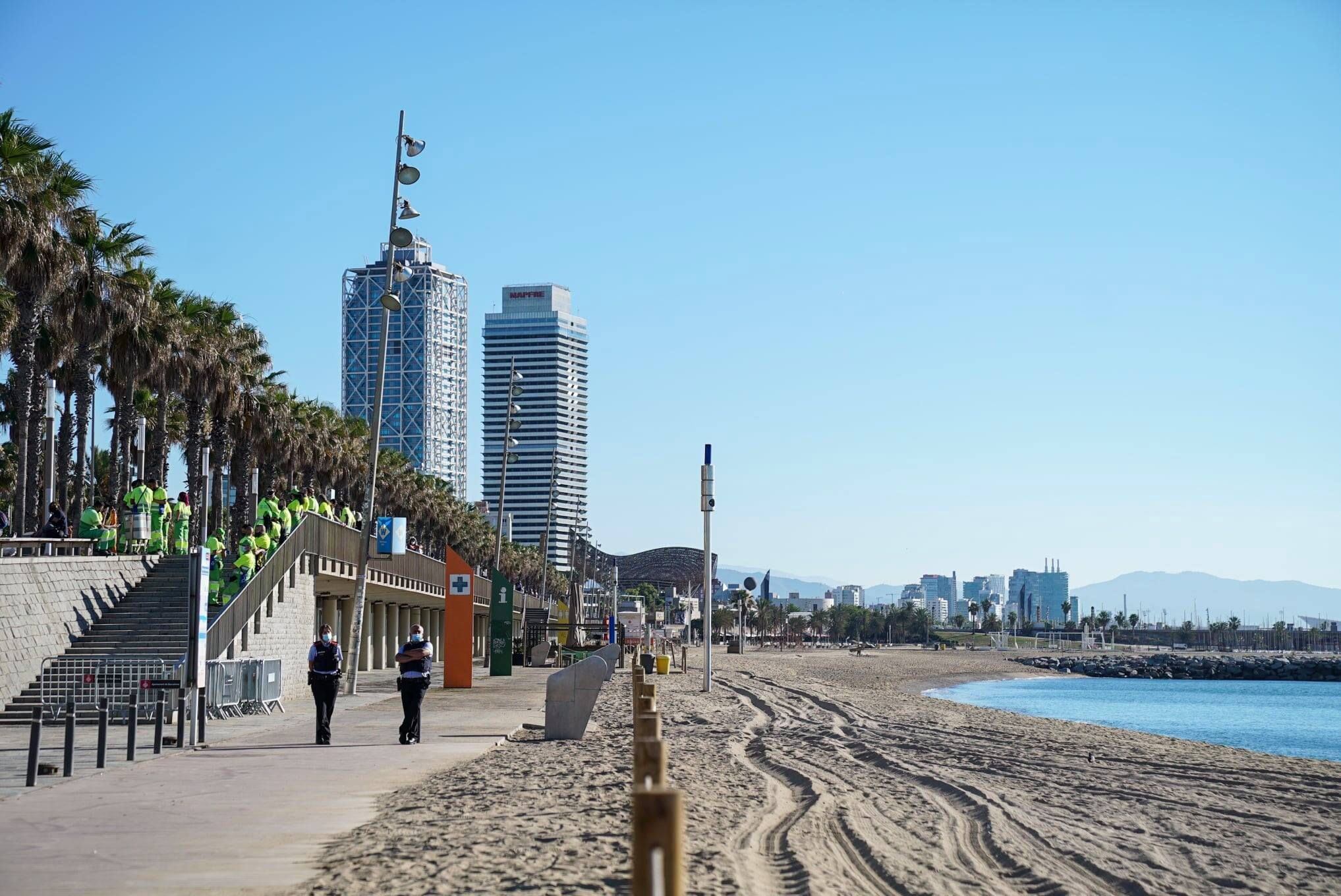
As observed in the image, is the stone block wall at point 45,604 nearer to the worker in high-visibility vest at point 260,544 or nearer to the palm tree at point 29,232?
the worker in high-visibility vest at point 260,544

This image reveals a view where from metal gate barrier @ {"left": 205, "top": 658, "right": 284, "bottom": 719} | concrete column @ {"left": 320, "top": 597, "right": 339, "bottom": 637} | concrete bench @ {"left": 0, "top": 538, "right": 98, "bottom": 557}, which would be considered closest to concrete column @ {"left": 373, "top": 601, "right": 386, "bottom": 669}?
concrete column @ {"left": 320, "top": 597, "right": 339, "bottom": 637}

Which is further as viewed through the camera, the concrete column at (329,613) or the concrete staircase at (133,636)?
the concrete column at (329,613)

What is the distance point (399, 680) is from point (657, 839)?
41.2 ft

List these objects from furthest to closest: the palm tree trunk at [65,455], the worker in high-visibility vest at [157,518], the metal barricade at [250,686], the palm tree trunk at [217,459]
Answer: the palm tree trunk at [217,459], the palm tree trunk at [65,455], the worker in high-visibility vest at [157,518], the metal barricade at [250,686]

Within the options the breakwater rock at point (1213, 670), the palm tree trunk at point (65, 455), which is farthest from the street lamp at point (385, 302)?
the breakwater rock at point (1213, 670)

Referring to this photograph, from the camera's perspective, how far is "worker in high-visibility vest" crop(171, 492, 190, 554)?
30.4 meters

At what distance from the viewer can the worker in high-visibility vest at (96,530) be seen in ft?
87.7

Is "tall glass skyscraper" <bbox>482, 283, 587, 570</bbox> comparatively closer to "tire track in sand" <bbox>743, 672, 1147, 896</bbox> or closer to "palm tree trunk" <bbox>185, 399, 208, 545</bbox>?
"palm tree trunk" <bbox>185, 399, 208, 545</bbox>

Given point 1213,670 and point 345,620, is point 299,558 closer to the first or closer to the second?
point 345,620

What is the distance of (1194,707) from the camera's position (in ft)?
201

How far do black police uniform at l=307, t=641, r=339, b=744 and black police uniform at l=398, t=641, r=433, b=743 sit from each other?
871 mm

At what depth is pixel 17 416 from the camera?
28359 mm

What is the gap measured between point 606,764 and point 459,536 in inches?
3118

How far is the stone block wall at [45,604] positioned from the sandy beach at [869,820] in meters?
9.21
